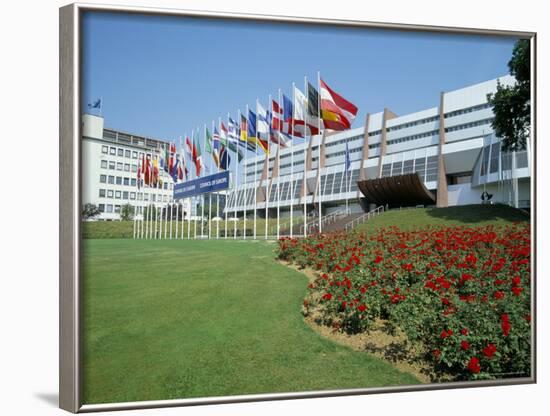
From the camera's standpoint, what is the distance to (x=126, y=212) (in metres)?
5.51

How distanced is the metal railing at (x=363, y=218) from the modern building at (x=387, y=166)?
0.46 feet

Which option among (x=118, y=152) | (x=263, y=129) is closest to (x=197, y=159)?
(x=263, y=129)

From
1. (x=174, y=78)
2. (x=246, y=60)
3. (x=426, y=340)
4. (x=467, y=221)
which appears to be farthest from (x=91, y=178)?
(x=467, y=221)

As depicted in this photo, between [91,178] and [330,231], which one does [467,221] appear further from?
[91,178]

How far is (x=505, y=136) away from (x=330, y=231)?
2.93 metres

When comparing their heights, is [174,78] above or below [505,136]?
above

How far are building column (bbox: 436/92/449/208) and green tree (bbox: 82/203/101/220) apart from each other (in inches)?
178

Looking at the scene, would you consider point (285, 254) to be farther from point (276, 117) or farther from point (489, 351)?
point (276, 117)

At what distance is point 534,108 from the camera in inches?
191

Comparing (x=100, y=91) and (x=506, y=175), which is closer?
(x=100, y=91)

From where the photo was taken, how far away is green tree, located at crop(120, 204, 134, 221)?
5091mm

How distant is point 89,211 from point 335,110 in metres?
4.26

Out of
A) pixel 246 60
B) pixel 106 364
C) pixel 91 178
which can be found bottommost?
pixel 106 364

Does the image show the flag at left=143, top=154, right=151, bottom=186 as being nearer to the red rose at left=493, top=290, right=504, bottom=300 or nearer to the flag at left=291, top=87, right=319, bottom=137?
the flag at left=291, top=87, right=319, bottom=137
